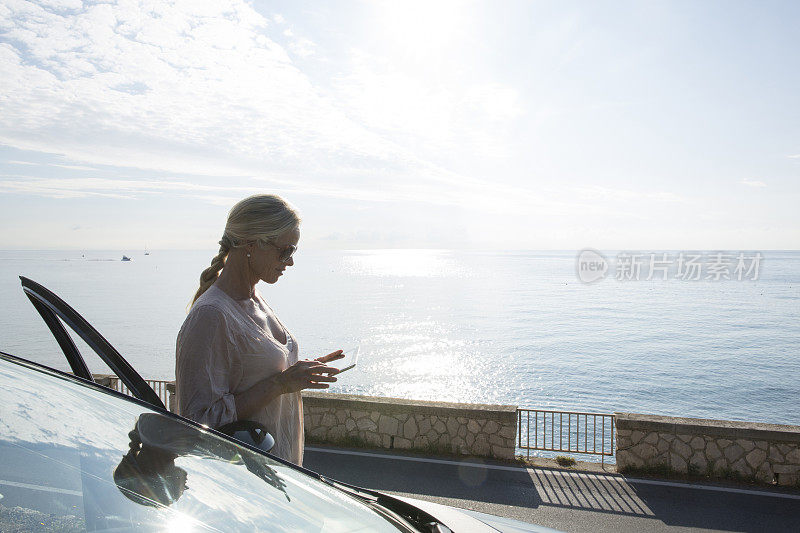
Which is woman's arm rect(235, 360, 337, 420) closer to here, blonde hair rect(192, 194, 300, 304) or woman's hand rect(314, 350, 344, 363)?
woman's hand rect(314, 350, 344, 363)

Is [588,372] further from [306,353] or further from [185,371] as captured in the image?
[185,371]

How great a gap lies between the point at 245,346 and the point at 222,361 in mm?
111

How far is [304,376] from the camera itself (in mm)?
2145

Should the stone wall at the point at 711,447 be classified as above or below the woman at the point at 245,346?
below

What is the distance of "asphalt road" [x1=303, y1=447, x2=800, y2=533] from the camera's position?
6.14m

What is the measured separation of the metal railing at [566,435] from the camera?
864cm

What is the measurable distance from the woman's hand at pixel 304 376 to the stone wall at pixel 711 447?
6716 mm

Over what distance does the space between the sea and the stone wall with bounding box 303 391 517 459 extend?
474 inches

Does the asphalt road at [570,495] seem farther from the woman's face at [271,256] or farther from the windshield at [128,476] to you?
the windshield at [128,476]

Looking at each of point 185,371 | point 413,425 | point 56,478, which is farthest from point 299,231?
point 413,425

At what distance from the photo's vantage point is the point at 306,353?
52375 mm

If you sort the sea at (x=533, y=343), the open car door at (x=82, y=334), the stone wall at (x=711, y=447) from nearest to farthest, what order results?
1. the open car door at (x=82, y=334)
2. the stone wall at (x=711, y=447)
3. the sea at (x=533, y=343)

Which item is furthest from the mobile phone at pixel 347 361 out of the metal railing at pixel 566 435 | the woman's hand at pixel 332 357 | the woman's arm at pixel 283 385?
the metal railing at pixel 566 435

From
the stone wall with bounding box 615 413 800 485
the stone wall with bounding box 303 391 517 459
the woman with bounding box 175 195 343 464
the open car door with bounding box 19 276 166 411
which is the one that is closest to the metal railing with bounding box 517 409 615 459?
the stone wall with bounding box 615 413 800 485
